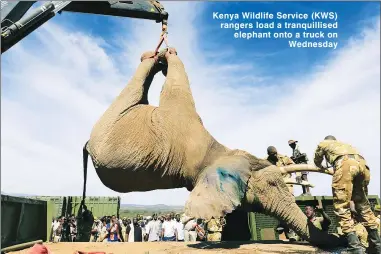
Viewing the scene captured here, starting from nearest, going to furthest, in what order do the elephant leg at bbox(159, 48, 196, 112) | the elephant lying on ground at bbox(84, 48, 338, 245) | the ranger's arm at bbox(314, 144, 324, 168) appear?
the elephant lying on ground at bbox(84, 48, 338, 245), the ranger's arm at bbox(314, 144, 324, 168), the elephant leg at bbox(159, 48, 196, 112)

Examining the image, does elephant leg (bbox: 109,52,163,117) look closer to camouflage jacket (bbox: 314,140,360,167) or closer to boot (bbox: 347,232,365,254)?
camouflage jacket (bbox: 314,140,360,167)

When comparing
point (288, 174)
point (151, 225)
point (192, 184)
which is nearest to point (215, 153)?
point (192, 184)

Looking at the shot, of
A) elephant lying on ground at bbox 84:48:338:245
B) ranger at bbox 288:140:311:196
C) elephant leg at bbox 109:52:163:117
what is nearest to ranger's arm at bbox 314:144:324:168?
elephant lying on ground at bbox 84:48:338:245

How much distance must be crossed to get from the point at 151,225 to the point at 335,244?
10261 millimetres

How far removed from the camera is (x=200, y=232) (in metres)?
12.2

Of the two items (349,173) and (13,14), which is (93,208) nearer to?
(13,14)

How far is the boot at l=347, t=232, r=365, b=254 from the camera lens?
4.49 meters

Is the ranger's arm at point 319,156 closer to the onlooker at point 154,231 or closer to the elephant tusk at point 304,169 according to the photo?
the elephant tusk at point 304,169

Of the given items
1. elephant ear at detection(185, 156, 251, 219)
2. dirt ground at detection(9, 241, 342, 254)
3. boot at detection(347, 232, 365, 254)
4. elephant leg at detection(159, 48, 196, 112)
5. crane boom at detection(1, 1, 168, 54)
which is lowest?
dirt ground at detection(9, 241, 342, 254)

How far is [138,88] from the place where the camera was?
609 cm

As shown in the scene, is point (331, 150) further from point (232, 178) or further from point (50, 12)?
point (50, 12)

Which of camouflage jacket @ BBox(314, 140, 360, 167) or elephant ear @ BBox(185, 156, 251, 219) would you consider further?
camouflage jacket @ BBox(314, 140, 360, 167)

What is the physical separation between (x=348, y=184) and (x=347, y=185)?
0.02m

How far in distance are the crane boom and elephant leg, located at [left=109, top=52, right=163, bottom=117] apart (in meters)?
1.65
